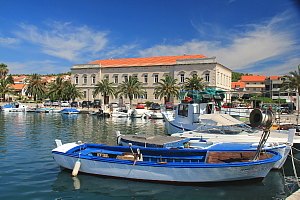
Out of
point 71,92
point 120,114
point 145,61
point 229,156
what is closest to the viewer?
point 229,156

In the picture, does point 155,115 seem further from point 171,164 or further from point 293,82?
point 171,164

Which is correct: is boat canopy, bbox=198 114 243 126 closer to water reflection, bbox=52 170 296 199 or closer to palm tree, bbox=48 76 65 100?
water reflection, bbox=52 170 296 199

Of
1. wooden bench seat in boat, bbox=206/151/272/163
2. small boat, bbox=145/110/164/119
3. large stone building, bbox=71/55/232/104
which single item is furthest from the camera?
large stone building, bbox=71/55/232/104

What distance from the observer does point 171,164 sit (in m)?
10.1

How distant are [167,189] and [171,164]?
0.98m

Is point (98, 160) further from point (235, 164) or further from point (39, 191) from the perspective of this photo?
point (235, 164)

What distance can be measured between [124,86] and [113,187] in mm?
50055

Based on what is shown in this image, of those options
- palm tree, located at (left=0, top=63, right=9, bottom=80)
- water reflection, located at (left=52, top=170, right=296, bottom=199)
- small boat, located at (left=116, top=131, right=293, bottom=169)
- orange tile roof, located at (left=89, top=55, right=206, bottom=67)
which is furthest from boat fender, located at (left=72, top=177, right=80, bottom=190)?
palm tree, located at (left=0, top=63, right=9, bottom=80)

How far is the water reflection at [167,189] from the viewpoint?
9.55 meters

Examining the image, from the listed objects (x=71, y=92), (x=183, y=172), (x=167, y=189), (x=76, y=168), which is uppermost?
(x=71, y=92)

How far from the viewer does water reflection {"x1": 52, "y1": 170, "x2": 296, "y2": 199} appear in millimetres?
9555

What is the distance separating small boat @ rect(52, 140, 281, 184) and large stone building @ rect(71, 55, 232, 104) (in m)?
50.8

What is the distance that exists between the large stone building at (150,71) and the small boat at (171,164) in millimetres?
50801

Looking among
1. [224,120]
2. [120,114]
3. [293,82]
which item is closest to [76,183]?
[224,120]
